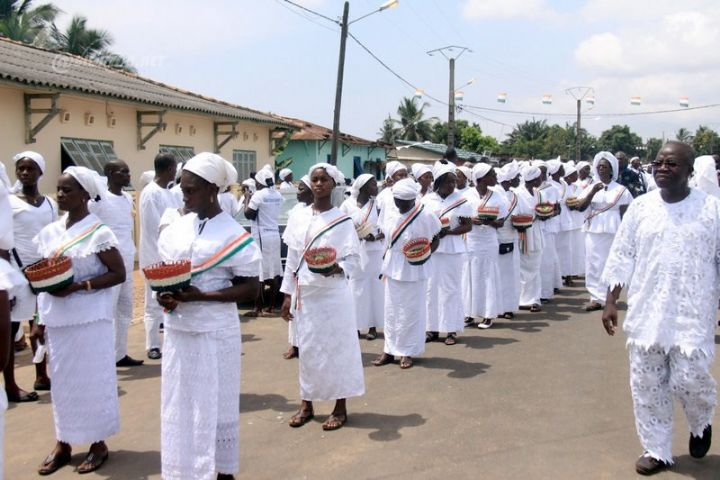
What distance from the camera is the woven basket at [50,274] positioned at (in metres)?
4.53

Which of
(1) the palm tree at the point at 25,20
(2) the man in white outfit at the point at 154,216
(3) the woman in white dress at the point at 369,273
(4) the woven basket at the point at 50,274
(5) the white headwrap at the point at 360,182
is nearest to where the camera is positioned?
(4) the woven basket at the point at 50,274

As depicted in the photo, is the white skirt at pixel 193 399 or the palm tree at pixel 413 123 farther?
the palm tree at pixel 413 123

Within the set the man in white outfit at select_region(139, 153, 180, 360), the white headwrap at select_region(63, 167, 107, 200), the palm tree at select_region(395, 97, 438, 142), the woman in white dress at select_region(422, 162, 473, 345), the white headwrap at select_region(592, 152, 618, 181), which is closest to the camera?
the white headwrap at select_region(63, 167, 107, 200)

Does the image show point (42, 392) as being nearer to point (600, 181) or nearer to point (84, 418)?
point (84, 418)

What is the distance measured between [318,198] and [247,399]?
6.88 feet

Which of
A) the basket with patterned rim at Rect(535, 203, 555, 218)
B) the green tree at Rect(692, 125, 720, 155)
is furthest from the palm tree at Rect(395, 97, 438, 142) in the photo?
the basket with patterned rim at Rect(535, 203, 555, 218)

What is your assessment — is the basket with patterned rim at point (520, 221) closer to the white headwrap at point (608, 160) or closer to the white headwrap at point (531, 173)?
the white headwrap at point (531, 173)

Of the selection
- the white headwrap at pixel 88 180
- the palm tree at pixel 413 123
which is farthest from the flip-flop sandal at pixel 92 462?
the palm tree at pixel 413 123

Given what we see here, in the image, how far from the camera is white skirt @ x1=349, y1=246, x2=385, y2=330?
8805 mm

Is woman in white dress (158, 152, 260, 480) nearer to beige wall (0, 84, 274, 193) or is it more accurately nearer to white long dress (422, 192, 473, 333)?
white long dress (422, 192, 473, 333)

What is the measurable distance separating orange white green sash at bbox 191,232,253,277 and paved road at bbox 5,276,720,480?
5.13 feet

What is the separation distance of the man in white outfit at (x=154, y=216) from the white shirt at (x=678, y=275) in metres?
5.09

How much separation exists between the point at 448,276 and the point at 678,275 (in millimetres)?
3991

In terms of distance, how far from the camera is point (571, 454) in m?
4.86
